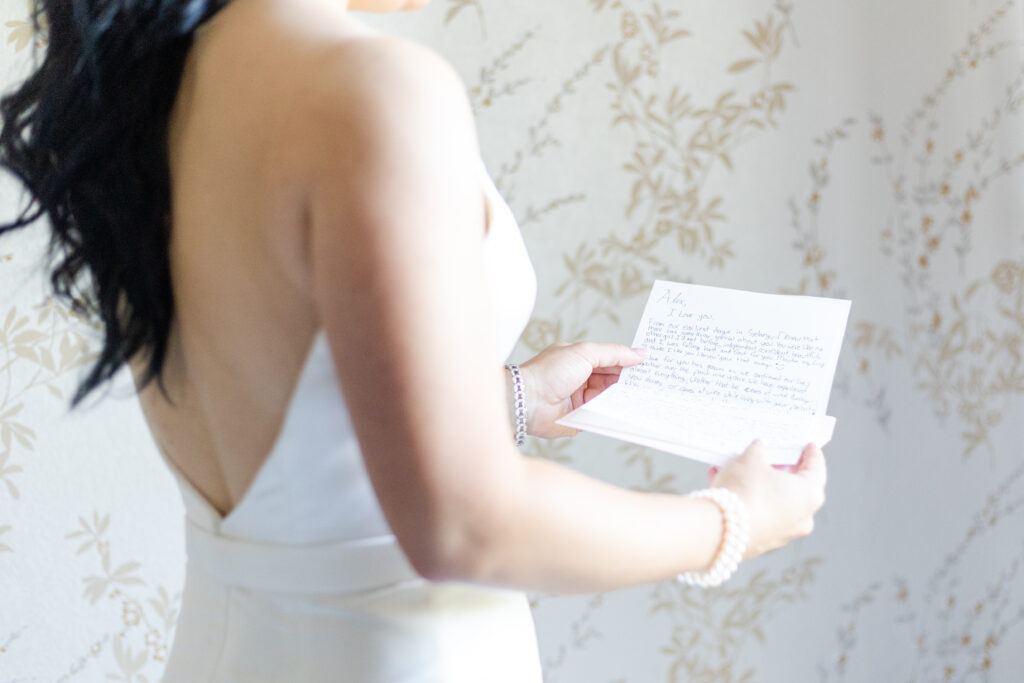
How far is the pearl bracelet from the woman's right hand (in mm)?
11

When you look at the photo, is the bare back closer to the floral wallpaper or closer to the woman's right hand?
the woman's right hand

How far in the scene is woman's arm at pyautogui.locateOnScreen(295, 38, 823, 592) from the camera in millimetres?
411

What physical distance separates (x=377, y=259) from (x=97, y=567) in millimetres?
1141

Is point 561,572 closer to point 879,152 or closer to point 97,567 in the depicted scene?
point 97,567

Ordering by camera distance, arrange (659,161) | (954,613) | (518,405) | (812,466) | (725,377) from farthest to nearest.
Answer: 1. (954,613)
2. (659,161)
3. (518,405)
4. (725,377)
5. (812,466)

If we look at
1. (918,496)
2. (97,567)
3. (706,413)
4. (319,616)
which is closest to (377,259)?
(319,616)

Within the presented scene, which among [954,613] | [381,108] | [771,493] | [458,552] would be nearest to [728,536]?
[771,493]

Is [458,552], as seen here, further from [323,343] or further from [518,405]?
[518,405]

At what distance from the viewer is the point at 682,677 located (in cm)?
166

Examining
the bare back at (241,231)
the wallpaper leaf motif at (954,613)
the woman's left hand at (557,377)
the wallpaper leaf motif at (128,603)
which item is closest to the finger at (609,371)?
the woman's left hand at (557,377)

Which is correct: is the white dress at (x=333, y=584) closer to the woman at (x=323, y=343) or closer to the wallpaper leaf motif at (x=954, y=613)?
the woman at (x=323, y=343)

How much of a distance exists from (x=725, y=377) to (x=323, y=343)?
0.43 metres

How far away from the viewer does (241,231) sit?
50cm

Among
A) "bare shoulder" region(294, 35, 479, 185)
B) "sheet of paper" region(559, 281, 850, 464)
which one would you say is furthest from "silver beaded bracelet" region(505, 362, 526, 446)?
"bare shoulder" region(294, 35, 479, 185)
